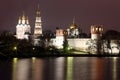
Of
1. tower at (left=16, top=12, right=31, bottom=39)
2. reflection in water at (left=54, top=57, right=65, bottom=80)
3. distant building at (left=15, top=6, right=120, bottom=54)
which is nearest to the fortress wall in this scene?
distant building at (left=15, top=6, right=120, bottom=54)

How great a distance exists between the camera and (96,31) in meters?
93.5

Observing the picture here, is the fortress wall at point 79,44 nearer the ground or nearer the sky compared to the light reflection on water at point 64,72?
nearer the sky

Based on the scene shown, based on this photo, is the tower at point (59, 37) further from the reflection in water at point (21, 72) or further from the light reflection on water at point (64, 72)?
the reflection in water at point (21, 72)

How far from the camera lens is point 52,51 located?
7569 cm

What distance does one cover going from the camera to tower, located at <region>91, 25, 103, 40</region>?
302 feet

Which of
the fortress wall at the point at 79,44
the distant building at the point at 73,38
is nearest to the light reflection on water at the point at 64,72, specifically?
the distant building at the point at 73,38

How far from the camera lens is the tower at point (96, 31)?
92.2 metres

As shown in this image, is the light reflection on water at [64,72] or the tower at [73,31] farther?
the tower at [73,31]

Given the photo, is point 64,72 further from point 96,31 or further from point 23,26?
point 23,26

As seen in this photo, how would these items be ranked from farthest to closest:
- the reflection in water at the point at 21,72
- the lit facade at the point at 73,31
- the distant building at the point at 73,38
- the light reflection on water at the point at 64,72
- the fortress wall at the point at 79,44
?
1. the lit facade at the point at 73,31
2. the fortress wall at the point at 79,44
3. the distant building at the point at 73,38
4. the light reflection on water at the point at 64,72
5. the reflection in water at the point at 21,72

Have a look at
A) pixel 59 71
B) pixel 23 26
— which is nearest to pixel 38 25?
pixel 23 26

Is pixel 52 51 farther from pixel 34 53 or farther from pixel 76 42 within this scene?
pixel 76 42

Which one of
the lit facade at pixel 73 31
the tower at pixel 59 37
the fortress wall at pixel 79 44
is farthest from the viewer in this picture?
the lit facade at pixel 73 31

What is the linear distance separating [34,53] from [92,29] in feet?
90.0
